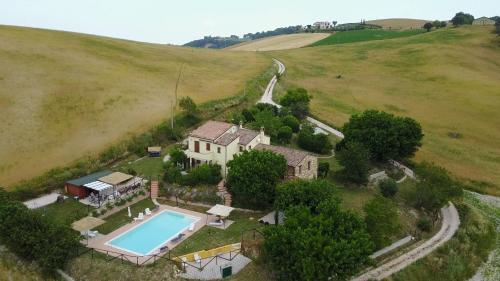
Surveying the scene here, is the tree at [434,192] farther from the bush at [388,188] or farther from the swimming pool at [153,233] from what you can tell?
the swimming pool at [153,233]

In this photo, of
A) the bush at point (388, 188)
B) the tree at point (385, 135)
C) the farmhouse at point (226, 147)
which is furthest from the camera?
the tree at point (385, 135)

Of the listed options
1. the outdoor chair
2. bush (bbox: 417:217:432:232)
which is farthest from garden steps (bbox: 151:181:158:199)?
bush (bbox: 417:217:432:232)

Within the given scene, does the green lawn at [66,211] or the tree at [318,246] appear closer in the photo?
the tree at [318,246]

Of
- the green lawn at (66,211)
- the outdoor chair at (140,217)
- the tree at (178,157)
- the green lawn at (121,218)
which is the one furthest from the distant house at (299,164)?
the green lawn at (66,211)

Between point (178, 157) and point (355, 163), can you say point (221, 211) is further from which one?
point (355, 163)

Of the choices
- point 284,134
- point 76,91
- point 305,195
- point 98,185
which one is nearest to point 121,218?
point 98,185

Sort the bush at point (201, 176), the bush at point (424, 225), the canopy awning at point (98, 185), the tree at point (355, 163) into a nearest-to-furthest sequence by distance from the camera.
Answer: the bush at point (424, 225) < the canopy awning at point (98, 185) < the bush at point (201, 176) < the tree at point (355, 163)

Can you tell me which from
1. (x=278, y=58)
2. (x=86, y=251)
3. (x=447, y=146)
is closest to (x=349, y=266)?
(x=86, y=251)
